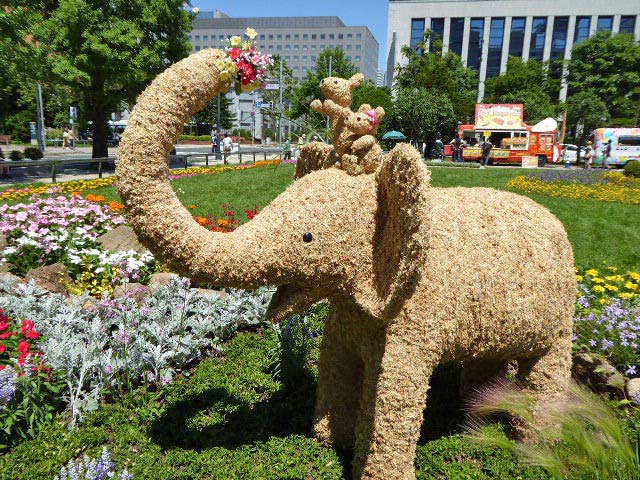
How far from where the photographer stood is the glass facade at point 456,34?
59062mm

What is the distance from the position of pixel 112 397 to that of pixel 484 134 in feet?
94.9

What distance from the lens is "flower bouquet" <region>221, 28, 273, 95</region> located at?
1868mm

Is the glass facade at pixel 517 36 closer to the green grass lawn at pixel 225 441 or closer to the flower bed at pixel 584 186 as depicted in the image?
the flower bed at pixel 584 186

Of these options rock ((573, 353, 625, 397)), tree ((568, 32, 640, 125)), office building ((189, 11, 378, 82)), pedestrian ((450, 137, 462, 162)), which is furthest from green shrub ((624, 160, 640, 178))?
office building ((189, 11, 378, 82))

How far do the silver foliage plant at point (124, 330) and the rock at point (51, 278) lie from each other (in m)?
0.24

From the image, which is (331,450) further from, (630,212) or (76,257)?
(630,212)

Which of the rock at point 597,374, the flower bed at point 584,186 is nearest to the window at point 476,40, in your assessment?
the flower bed at point 584,186

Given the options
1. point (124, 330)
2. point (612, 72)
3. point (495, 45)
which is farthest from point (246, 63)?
point (495, 45)

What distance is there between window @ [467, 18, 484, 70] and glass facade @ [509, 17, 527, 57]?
366cm

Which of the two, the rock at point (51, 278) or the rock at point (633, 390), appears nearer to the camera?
the rock at point (633, 390)

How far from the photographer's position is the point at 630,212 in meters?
9.84

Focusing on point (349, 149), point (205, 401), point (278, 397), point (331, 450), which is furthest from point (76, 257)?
point (349, 149)

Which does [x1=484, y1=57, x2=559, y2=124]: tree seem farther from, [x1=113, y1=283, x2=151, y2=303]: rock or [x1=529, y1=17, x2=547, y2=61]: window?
[x1=113, y1=283, x2=151, y2=303]: rock

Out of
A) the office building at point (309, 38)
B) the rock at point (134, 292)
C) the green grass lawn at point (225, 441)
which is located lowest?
the green grass lawn at point (225, 441)
